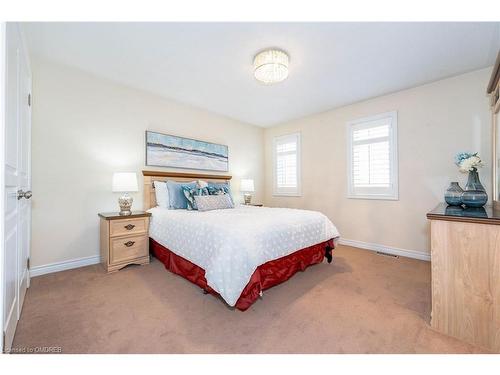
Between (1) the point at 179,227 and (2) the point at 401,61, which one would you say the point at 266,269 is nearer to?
(1) the point at 179,227

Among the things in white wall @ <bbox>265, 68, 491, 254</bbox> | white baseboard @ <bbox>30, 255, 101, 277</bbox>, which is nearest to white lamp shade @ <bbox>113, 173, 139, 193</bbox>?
white baseboard @ <bbox>30, 255, 101, 277</bbox>

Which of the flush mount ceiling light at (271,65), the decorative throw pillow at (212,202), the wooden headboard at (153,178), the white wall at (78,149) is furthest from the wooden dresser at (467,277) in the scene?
the white wall at (78,149)

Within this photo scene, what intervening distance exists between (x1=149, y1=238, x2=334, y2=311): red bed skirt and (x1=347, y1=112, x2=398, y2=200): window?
1306mm

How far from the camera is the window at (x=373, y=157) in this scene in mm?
3180

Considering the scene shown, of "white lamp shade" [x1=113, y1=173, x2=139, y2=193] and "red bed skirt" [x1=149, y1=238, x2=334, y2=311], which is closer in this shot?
"red bed skirt" [x1=149, y1=238, x2=334, y2=311]

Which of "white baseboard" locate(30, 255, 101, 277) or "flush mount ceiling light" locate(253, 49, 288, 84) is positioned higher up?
"flush mount ceiling light" locate(253, 49, 288, 84)

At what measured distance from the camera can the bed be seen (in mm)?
1653

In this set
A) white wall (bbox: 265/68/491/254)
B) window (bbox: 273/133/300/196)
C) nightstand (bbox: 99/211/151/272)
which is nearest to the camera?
nightstand (bbox: 99/211/151/272)

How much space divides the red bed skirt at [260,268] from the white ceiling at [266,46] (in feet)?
6.98

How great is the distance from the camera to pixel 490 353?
49.8 inches

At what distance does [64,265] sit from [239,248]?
91.4 inches

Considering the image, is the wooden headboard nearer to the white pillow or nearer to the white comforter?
the white pillow

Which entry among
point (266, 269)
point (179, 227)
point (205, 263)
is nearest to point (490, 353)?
point (266, 269)
